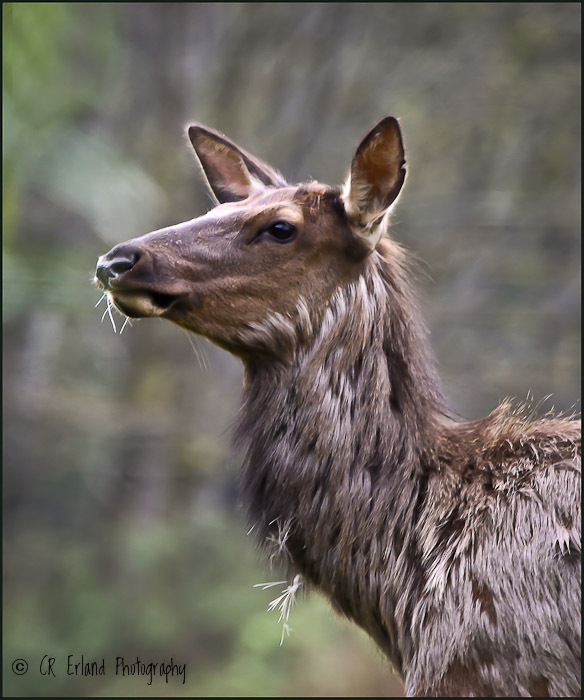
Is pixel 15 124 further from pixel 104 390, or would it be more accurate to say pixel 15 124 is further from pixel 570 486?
pixel 570 486

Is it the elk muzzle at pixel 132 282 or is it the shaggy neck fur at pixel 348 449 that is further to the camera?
the shaggy neck fur at pixel 348 449

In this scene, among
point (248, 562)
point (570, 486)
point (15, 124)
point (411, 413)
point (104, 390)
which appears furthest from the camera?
point (104, 390)

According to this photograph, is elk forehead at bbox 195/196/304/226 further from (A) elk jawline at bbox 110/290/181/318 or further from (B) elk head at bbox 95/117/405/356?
(A) elk jawline at bbox 110/290/181/318

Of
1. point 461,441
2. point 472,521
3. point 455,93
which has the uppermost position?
point 455,93

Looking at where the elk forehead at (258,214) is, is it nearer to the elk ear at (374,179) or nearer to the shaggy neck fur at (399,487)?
the elk ear at (374,179)

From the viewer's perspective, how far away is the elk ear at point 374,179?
13.1 ft

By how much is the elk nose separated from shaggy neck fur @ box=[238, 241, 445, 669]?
64 cm

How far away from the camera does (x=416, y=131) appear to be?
1366 cm

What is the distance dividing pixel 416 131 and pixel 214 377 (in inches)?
190

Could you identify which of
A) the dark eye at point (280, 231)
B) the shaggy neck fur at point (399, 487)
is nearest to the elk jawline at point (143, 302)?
the shaggy neck fur at point (399, 487)

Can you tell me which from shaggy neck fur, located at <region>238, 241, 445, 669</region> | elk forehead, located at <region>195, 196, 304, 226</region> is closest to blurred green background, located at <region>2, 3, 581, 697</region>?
elk forehead, located at <region>195, 196, 304, 226</region>

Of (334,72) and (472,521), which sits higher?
(334,72)

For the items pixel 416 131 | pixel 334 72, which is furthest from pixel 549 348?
pixel 334 72

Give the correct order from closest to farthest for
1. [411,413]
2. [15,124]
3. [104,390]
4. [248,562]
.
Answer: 1. [411,413]
2. [15,124]
3. [248,562]
4. [104,390]
